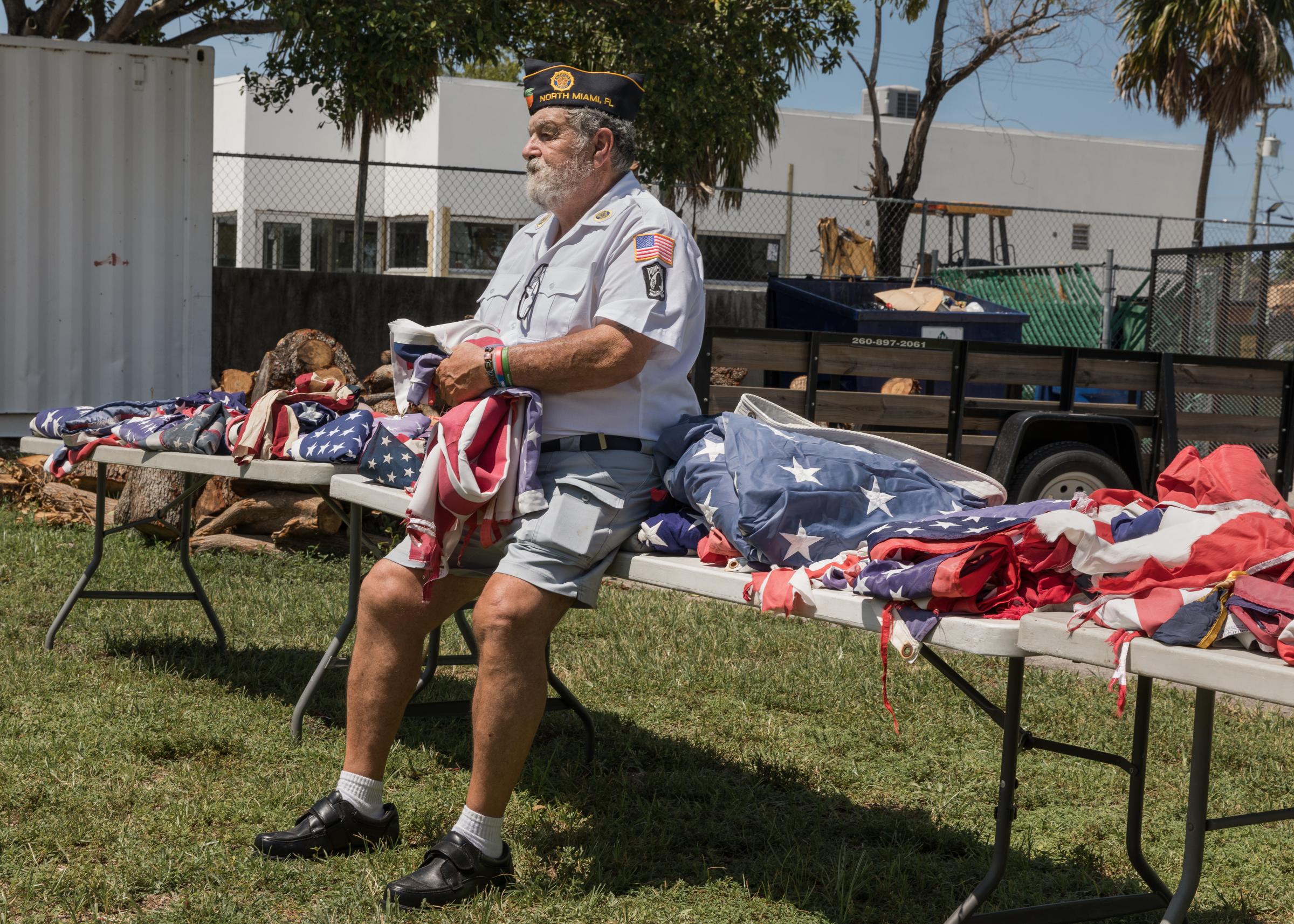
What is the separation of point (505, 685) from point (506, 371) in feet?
2.41

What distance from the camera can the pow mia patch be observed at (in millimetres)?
3104

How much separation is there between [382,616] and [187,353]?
20.0ft

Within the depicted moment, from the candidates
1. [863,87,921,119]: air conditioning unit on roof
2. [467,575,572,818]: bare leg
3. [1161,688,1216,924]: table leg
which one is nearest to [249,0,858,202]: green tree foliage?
[467,575,572,818]: bare leg

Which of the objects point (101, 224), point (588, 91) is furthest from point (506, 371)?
point (101, 224)

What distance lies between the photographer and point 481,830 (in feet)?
9.96

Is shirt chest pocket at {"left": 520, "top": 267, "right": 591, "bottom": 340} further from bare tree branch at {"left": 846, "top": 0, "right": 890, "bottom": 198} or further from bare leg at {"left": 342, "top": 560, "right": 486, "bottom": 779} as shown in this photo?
bare tree branch at {"left": 846, "top": 0, "right": 890, "bottom": 198}

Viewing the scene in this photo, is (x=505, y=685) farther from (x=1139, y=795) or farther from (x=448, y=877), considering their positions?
(x=1139, y=795)

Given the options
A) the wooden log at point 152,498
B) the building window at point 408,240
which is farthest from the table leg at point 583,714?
the building window at point 408,240

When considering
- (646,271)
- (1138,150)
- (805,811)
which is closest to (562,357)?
(646,271)

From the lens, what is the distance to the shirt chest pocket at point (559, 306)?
3.20 meters

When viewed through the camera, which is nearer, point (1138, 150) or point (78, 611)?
point (78, 611)

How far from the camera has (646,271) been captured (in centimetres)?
311

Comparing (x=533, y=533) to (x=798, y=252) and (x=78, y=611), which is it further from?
(x=798, y=252)

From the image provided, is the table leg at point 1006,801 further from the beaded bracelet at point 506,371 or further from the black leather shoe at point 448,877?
the beaded bracelet at point 506,371
